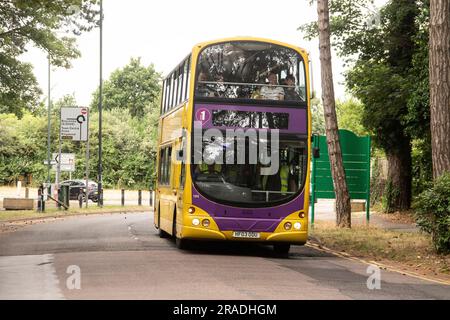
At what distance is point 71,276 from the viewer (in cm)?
1287

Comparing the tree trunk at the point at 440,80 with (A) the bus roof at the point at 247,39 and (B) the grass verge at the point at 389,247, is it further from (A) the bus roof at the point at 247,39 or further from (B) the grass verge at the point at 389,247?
(A) the bus roof at the point at 247,39

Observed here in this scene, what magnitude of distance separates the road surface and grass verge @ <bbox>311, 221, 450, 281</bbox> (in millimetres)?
828

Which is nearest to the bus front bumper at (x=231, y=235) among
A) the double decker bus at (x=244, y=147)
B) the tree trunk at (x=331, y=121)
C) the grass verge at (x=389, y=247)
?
the double decker bus at (x=244, y=147)

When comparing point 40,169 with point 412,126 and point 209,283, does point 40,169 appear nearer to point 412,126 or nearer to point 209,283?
point 412,126

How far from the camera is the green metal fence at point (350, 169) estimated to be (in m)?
27.9

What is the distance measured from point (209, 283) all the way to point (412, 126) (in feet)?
62.1

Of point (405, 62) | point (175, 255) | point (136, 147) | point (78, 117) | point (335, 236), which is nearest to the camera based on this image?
point (175, 255)

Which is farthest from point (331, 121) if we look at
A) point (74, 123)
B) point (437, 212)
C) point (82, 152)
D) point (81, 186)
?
point (82, 152)

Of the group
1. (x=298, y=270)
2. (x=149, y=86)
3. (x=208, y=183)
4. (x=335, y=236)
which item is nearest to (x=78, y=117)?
(x=335, y=236)

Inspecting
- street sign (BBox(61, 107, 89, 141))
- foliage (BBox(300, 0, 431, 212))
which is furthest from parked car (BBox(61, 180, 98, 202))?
foliage (BBox(300, 0, 431, 212))

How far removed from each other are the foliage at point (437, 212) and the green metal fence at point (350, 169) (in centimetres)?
1054

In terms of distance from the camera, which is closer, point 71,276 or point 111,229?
point 71,276

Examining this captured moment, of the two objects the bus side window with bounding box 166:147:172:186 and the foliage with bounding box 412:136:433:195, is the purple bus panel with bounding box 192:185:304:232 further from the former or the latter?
the foliage with bounding box 412:136:433:195

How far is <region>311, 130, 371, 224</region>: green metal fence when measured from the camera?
27.9m
